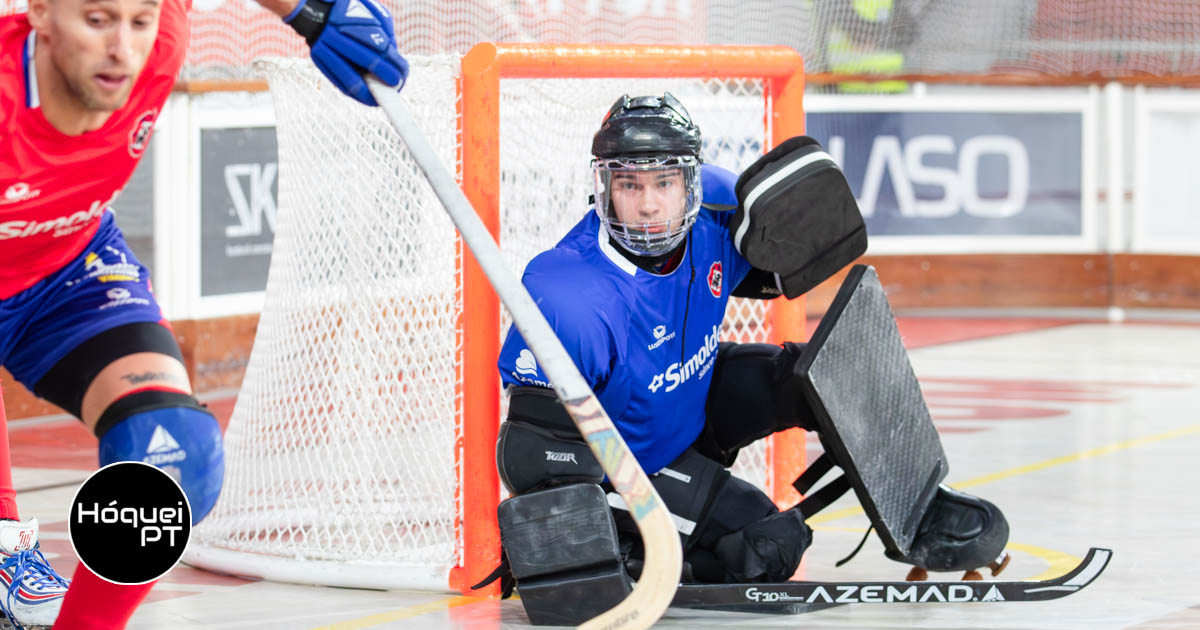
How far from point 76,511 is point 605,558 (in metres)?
1.13

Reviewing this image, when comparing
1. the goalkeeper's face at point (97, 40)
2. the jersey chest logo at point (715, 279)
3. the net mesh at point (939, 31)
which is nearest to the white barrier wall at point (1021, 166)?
the net mesh at point (939, 31)

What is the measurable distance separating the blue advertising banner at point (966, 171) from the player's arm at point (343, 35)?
713 cm

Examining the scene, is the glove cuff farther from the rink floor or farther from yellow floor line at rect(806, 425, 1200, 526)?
yellow floor line at rect(806, 425, 1200, 526)

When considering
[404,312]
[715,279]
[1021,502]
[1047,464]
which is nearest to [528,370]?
[715,279]

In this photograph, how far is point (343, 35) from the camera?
2.97 meters

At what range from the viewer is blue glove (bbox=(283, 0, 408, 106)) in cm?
297

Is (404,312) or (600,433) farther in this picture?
(404,312)

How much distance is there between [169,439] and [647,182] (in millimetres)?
1276

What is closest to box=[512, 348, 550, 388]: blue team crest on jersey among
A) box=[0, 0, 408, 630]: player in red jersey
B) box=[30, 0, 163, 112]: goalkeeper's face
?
box=[0, 0, 408, 630]: player in red jersey

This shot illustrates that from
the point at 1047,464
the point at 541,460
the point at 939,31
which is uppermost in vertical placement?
the point at 541,460

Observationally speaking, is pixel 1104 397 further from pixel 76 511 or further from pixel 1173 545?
pixel 76 511

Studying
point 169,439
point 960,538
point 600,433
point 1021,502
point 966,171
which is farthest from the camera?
point 966,171

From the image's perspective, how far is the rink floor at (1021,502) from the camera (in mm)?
3752

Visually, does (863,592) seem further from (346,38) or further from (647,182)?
(346,38)
